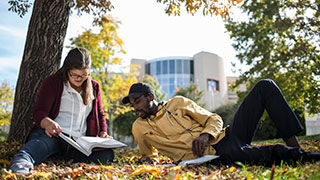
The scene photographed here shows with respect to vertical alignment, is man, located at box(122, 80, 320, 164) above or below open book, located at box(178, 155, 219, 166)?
above

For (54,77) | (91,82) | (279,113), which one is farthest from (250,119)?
(54,77)

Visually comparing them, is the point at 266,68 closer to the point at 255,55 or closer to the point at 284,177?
the point at 255,55

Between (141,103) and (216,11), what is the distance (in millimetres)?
3743

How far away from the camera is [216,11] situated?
6047mm

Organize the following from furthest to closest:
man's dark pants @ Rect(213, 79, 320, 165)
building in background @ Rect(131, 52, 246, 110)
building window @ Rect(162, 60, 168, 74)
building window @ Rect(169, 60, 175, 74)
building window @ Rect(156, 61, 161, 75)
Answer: building window @ Rect(156, 61, 161, 75), building window @ Rect(162, 60, 168, 74), building window @ Rect(169, 60, 175, 74), building in background @ Rect(131, 52, 246, 110), man's dark pants @ Rect(213, 79, 320, 165)

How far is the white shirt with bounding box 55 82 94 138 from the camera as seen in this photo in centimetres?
343

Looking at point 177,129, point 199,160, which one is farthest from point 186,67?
point 199,160

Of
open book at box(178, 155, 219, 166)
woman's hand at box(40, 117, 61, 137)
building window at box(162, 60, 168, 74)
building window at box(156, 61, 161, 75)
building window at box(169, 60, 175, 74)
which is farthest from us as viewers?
building window at box(156, 61, 161, 75)

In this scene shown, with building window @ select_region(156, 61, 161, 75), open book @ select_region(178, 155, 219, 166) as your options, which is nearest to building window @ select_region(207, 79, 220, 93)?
building window @ select_region(156, 61, 161, 75)

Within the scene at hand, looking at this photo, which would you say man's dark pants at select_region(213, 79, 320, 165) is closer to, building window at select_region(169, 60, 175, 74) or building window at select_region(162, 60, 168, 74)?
building window at select_region(169, 60, 175, 74)

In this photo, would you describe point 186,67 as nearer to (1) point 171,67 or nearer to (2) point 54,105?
(1) point 171,67

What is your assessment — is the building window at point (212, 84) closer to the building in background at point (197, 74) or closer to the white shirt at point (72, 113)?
the building in background at point (197, 74)

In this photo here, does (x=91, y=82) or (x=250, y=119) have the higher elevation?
(x=91, y=82)

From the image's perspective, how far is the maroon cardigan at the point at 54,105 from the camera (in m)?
3.28
